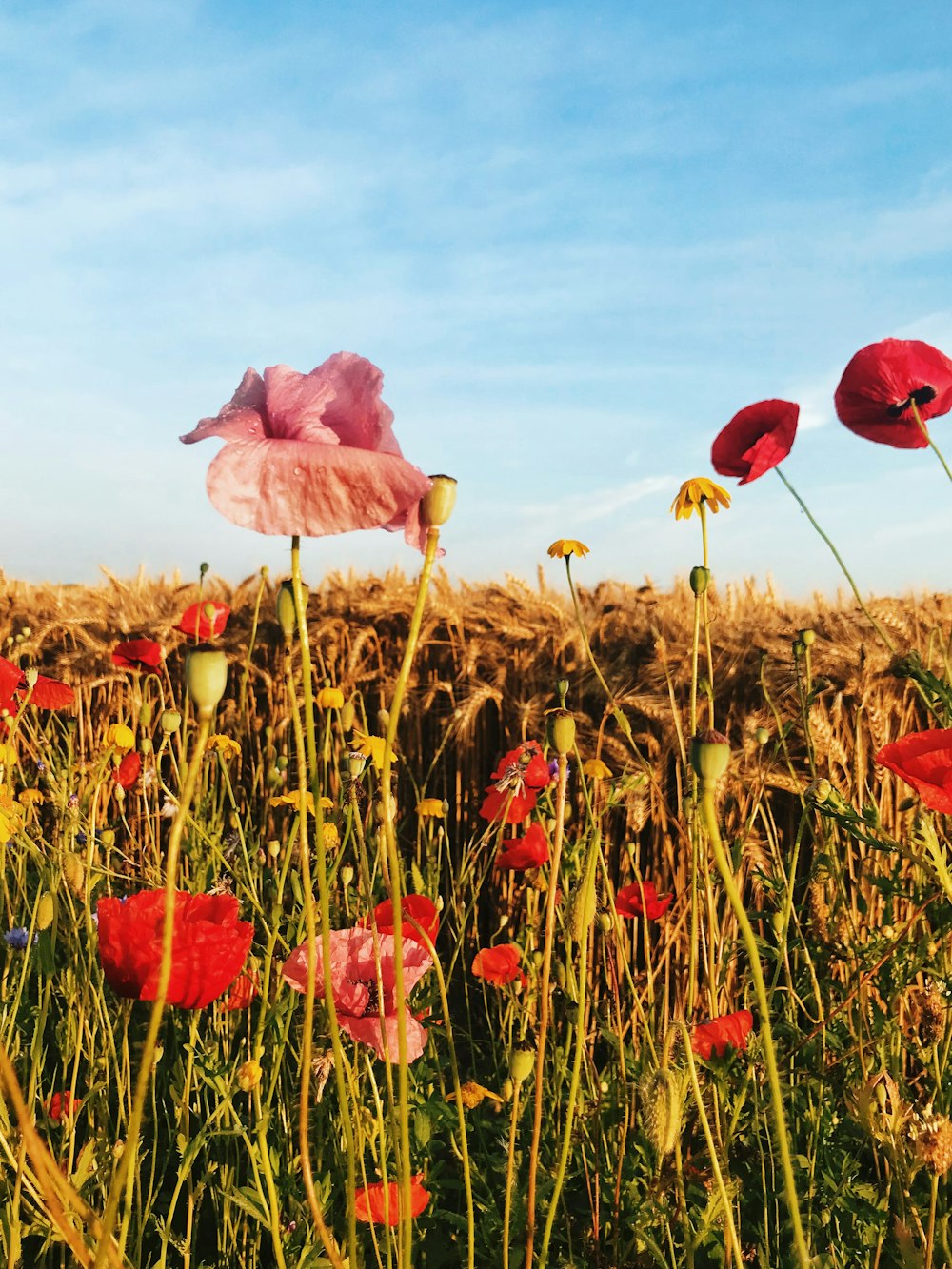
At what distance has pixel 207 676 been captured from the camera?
673 mm

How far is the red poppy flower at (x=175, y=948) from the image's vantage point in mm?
1157

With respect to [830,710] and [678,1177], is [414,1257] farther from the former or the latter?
[830,710]

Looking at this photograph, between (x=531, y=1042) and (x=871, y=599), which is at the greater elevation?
(x=871, y=599)

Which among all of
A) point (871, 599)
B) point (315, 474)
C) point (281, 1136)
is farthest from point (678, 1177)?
point (871, 599)

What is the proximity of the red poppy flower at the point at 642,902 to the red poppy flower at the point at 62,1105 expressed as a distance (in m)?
1.02

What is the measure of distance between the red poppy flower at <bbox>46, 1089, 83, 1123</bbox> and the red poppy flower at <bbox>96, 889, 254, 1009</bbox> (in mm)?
548

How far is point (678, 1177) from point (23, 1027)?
184 centimetres

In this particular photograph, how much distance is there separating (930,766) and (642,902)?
0.96 m

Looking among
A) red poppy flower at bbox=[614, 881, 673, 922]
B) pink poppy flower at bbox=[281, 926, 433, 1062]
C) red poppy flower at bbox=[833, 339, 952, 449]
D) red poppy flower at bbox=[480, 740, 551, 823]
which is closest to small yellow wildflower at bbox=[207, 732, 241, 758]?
red poppy flower at bbox=[480, 740, 551, 823]

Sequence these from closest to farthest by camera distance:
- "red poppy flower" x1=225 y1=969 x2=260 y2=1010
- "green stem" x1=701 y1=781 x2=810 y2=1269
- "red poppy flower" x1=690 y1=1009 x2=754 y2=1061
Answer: "green stem" x1=701 y1=781 x2=810 y2=1269, "red poppy flower" x1=690 y1=1009 x2=754 y2=1061, "red poppy flower" x1=225 y1=969 x2=260 y2=1010

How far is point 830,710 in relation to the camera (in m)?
2.88

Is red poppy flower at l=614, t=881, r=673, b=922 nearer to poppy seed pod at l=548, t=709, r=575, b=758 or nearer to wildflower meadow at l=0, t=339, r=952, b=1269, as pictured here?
wildflower meadow at l=0, t=339, r=952, b=1269

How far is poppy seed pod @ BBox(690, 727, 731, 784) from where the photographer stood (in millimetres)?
729

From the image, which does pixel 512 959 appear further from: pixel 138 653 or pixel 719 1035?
pixel 138 653
